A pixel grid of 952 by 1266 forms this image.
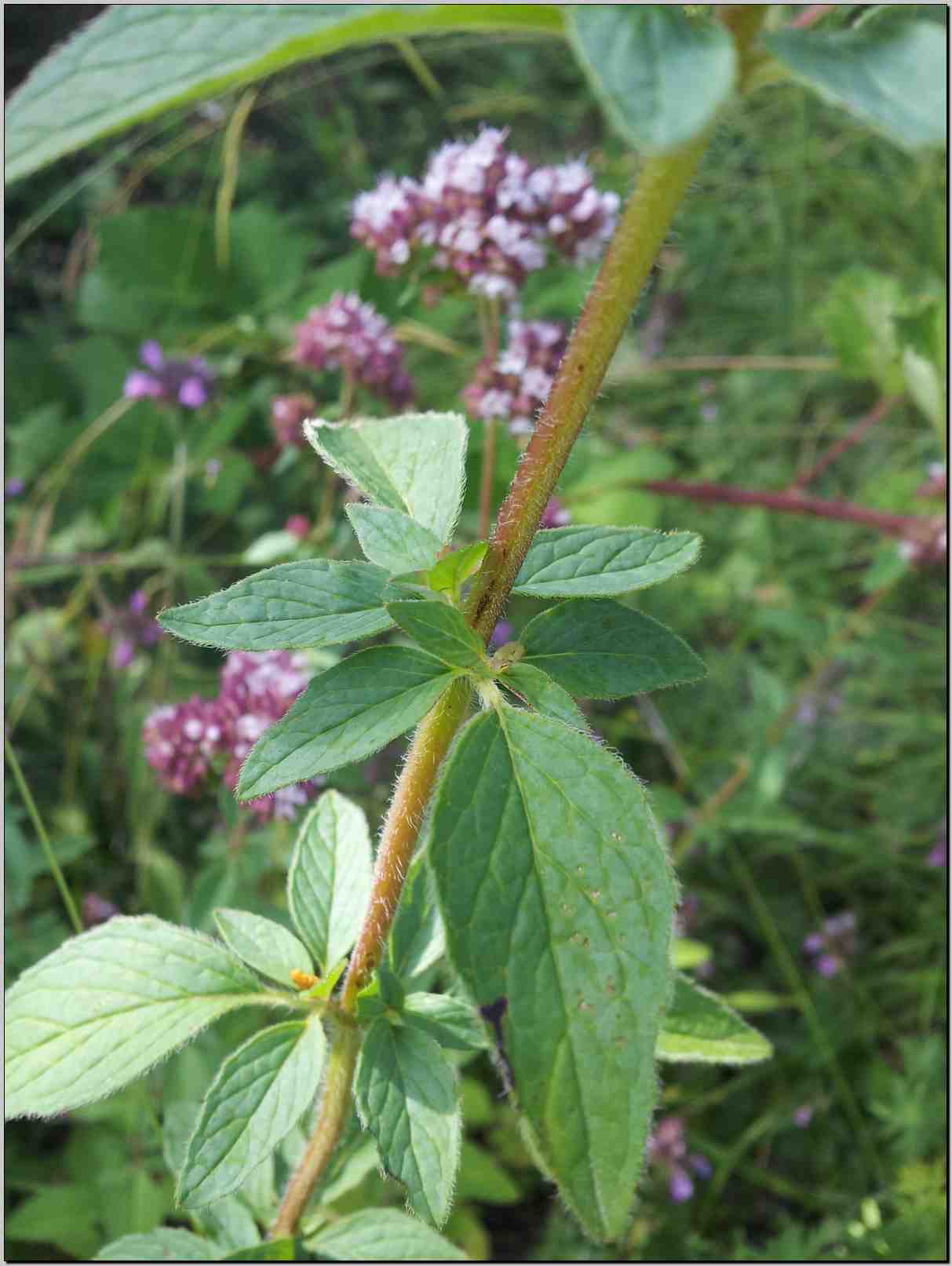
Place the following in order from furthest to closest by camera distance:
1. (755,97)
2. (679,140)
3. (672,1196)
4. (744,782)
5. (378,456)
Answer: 1. (755,97)
2. (744,782)
3. (672,1196)
4. (378,456)
5. (679,140)

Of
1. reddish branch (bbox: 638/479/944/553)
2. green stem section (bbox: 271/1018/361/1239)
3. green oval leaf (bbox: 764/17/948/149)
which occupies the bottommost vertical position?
reddish branch (bbox: 638/479/944/553)

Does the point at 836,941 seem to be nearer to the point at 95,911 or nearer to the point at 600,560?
the point at 95,911

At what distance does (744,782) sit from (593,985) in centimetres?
138

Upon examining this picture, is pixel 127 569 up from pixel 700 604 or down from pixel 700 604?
up

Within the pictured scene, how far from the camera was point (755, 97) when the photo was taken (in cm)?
308

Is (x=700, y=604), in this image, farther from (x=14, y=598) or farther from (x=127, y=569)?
(x=14, y=598)

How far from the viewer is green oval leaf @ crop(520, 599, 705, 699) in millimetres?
763

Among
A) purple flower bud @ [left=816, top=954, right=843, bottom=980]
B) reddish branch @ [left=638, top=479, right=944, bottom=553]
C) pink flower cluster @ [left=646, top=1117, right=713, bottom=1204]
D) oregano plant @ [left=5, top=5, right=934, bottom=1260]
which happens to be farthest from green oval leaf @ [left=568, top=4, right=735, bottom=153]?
purple flower bud @ [left=816, top=954, right=843, bottom=980]

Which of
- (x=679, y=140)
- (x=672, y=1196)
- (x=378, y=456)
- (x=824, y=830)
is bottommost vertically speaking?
(x=824, y=830)

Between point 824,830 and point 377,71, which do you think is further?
point 377,71

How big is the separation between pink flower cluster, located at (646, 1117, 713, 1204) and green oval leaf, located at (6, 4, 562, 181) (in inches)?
60.6

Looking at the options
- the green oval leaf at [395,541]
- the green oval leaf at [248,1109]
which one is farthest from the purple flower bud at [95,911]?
the green oval leaf at [395,541]

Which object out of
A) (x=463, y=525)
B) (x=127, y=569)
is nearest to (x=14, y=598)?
(x=127, y=569)

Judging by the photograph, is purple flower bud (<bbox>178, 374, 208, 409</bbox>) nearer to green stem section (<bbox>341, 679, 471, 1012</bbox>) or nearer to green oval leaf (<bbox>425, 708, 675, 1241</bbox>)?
green stem section (<bbox>341, 679, 471, 1012</bbox>)
